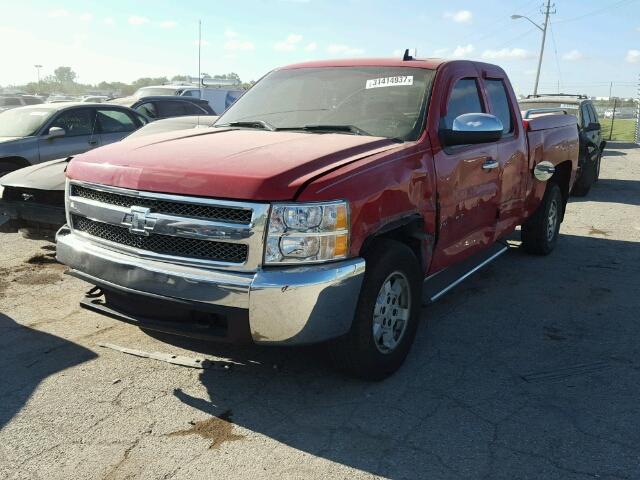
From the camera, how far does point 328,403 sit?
347cm

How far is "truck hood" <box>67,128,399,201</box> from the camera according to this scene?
3.05 metres

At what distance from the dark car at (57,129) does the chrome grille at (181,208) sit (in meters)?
5.83

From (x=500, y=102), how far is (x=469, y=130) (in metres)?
1.66

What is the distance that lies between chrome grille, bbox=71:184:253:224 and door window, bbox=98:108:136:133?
6.64 m

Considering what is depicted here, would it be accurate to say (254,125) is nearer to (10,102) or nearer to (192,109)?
(192,109)

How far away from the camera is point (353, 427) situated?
3.21 meters

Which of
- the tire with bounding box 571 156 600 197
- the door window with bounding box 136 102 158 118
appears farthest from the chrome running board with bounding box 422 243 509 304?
the door window with bounding box 136 102 158 118

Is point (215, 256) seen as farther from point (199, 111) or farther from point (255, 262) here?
point (199, 111)

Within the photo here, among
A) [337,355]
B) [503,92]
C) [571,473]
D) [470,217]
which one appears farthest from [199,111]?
[571,473]

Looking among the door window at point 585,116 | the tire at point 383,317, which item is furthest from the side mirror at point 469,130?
the door window at point 585,116

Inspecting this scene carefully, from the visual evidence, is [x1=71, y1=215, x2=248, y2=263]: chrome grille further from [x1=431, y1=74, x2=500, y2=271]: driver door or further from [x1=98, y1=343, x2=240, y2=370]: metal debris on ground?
[x1=431, y1=74, x2=500, y2=271]: driver door

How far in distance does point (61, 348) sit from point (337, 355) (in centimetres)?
198

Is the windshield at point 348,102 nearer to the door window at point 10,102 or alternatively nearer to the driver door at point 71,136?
the driver door at point 71,136

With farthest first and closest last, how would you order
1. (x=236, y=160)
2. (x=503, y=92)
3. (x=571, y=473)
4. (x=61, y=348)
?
1. (x=503, y=92)
2. (x=61, y=348)
3. (x=236, y=160)
4. (x=571, y=473)
